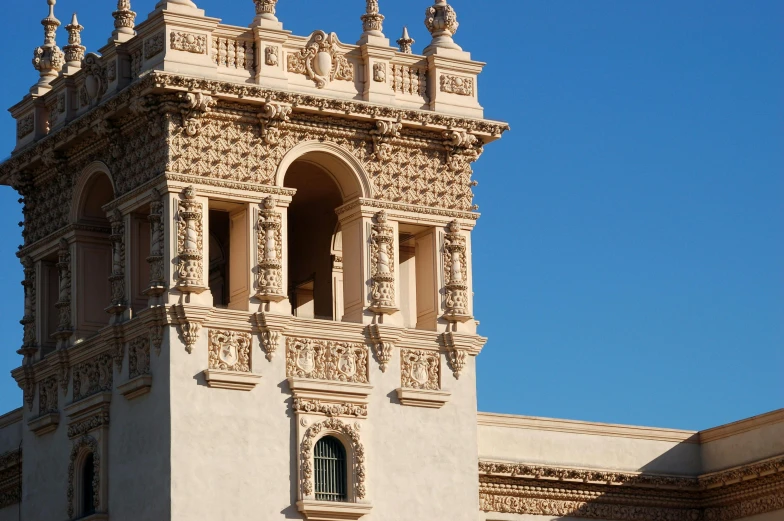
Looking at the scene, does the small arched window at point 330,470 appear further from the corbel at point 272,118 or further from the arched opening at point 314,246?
the corbel at point 272,118

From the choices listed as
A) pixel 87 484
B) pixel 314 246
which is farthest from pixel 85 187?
pixel 87 484

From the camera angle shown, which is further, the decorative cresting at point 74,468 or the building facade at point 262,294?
the decorative cresting at point 74,468

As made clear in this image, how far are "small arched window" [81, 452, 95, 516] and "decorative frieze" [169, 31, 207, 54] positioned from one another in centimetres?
755

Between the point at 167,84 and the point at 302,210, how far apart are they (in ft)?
21.0

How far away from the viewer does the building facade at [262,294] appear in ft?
125

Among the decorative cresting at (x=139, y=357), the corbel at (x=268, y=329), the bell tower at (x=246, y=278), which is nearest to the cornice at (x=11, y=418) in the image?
the bell tower at (x=246, y=278)

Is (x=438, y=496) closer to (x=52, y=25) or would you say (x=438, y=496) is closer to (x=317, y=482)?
(x=317, y=482)

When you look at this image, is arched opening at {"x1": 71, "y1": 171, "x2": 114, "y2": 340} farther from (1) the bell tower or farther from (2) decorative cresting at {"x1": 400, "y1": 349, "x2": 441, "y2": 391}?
(2) decorative cresting at {"x1": 400, "y1": 349, "x2": 441, "y2": 391}

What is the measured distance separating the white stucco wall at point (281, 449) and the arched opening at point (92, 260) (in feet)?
12.7

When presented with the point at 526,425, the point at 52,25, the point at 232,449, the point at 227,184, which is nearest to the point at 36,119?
the point at 52,25

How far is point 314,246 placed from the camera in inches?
1719

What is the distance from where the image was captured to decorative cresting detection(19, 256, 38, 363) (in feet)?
138

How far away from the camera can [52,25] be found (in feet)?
144

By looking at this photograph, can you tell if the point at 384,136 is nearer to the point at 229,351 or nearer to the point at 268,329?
the point at 268,329
